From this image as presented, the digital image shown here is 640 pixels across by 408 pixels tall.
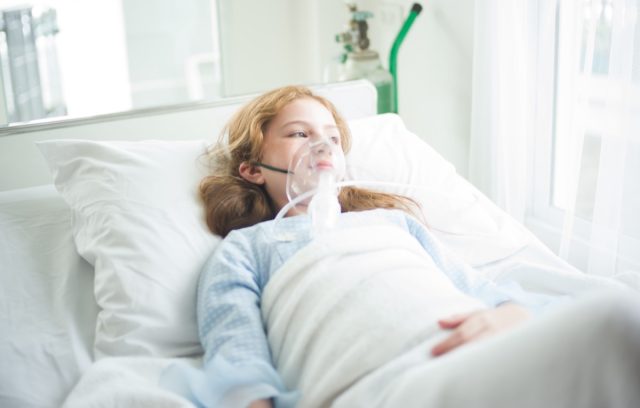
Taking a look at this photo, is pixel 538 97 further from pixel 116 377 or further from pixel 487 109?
pixel 116 377

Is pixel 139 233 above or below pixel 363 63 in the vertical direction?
below

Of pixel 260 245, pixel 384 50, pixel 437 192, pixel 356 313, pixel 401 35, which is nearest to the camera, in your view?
pixel 356 313

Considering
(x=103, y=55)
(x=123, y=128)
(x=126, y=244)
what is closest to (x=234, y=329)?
(x=126, y=244)

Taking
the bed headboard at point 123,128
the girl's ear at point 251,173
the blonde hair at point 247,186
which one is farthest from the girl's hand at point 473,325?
the bed headboard at point 123,128

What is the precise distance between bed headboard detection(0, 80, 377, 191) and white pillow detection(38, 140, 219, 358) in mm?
185

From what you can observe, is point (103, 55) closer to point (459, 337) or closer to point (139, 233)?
point (139, 233)

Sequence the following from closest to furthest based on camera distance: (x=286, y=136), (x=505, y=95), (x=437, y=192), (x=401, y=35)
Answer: (x=286, y=136) → (x=437, y=192) → (x=505, y=95) → (x=401, y=35)

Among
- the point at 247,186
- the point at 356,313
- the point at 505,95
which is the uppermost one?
the point at 505,95

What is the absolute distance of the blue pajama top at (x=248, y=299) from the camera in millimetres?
1189

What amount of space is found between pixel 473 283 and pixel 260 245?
0.44 meters

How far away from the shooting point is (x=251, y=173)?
1.68 m

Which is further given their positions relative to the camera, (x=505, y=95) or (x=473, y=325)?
(x=505, y=95)

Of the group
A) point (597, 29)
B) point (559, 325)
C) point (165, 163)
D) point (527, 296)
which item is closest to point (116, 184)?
point (165, 163)

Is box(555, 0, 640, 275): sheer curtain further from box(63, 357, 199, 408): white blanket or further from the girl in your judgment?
box(63, 357, 199, 408): white blanket
